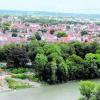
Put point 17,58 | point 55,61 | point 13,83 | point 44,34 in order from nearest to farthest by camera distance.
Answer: point 13,83 → point 55,61 → point 17,58 → point 44,34

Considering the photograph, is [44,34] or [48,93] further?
[44,34]

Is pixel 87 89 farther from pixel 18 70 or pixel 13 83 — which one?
pixel 18 70

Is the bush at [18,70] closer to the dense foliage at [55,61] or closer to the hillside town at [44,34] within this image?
the dense foliage at [55,61]

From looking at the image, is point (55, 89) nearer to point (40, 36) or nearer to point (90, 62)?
point (90, 62)

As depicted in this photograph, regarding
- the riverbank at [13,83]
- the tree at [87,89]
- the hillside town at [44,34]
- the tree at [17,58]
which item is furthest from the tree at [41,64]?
the hillside town at [44,34]

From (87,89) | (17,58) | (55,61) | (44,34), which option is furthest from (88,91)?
(44,34)

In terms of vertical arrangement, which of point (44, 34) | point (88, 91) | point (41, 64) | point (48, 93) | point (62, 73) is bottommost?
point (44, 34)

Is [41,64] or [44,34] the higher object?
[41,64]
